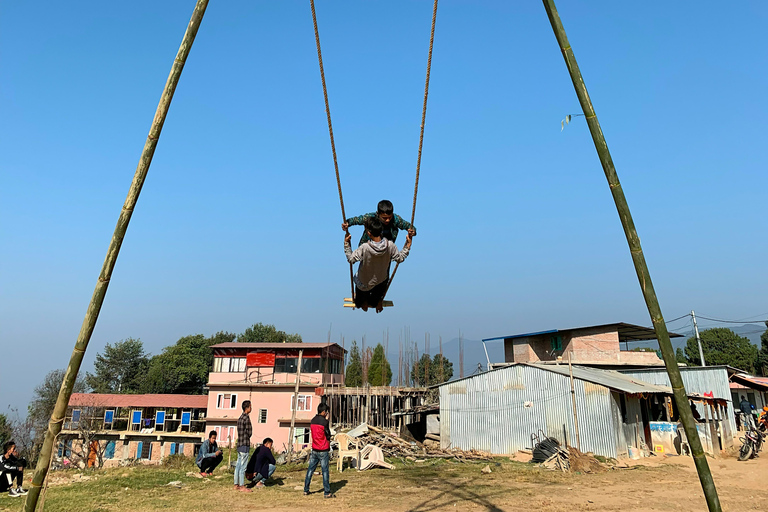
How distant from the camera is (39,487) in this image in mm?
4199

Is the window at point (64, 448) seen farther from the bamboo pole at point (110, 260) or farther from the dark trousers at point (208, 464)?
the bamboo pole at point (110, 260)

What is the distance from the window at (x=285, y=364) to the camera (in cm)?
3716

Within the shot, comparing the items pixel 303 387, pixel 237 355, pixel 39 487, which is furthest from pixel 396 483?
pixel 237 355

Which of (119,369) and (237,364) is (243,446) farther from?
(119,369)

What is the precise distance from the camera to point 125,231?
14.9ft

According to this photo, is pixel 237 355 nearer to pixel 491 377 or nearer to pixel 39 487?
pixel 491 377

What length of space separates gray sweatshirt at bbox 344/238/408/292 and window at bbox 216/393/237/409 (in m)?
32.6

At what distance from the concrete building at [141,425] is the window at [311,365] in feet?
32.1

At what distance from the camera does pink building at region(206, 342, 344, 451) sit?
35500 millimetres

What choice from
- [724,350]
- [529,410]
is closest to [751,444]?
[529,410]

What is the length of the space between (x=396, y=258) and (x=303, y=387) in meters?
31.0

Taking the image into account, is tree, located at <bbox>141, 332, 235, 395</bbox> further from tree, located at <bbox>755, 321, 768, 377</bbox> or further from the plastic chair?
tree, located at <bbox>755, 321, 768, 377</bbox>

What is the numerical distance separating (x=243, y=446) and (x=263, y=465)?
1.21m

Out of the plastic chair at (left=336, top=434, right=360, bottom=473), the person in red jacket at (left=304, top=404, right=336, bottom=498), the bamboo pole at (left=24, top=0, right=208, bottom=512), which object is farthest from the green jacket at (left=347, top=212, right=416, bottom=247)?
the plastic chair at (left=336, top=434, right=360, bottom=473)
